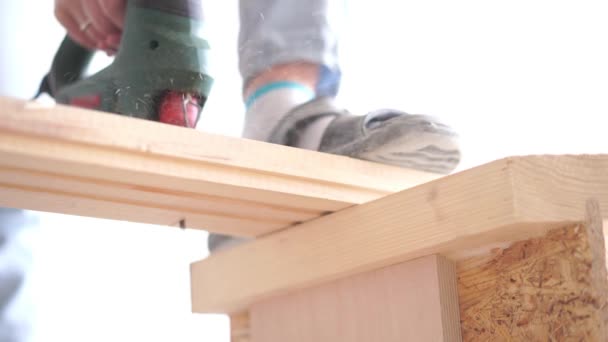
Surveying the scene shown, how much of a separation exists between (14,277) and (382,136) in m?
0.66

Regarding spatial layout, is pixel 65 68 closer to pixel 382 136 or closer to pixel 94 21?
pixel 94 21

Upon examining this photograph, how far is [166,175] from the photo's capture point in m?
0.68

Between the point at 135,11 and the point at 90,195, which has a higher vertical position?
the point at 135,11

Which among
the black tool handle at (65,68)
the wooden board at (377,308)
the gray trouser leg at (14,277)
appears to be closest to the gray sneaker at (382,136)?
the wooden board at (377,308)

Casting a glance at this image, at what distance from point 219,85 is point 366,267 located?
0.21 m

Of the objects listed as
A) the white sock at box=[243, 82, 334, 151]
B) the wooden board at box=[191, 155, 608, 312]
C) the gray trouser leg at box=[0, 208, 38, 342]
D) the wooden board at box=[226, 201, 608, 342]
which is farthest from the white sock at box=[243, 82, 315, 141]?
the gray trouser leg at box=[0, 208, 38, 342]

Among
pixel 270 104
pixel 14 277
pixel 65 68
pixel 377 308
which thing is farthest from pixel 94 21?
pixel 14 277

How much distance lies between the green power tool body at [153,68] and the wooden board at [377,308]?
225 millimetres

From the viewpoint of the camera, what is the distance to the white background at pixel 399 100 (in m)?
0.92

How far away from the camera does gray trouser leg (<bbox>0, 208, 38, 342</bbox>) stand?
1.18m

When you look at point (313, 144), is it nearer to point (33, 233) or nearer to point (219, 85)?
point (219, 85)

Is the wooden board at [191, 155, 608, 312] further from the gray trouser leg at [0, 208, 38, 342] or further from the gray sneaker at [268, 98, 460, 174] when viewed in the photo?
the gray trouser leg at [0, 208, 38, 342]

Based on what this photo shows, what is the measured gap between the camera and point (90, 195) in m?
0.74

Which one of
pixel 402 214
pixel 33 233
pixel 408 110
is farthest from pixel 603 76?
pixel 33 233
